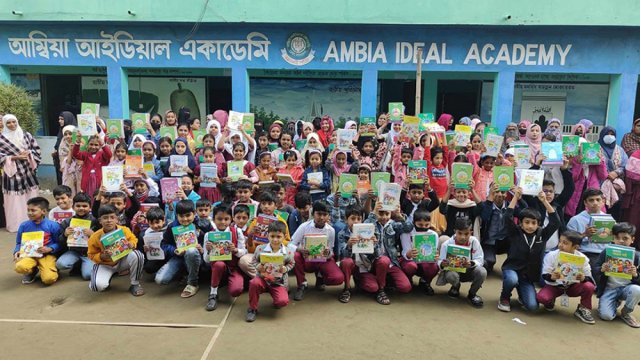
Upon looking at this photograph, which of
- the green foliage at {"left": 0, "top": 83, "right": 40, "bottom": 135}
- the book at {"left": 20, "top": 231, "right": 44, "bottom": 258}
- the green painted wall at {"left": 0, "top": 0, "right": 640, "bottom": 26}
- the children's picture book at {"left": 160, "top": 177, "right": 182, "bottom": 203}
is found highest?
the green painted wall at {"left": 0, "top": 0, "right": 640, "bottom": 26}

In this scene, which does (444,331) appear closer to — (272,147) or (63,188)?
(272,147)

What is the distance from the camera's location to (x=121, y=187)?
16.6 ft

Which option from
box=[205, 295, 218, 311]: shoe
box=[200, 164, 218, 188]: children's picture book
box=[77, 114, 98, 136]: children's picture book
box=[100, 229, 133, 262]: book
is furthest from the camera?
box=[77, 114, 98, 136]: children's picture book

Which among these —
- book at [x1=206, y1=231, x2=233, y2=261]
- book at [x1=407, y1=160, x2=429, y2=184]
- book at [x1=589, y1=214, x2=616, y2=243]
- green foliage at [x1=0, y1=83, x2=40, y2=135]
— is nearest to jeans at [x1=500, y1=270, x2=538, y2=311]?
book at [x1=589, y1=214, x2=616, y2=243]

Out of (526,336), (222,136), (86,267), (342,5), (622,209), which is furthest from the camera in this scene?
(342,5)

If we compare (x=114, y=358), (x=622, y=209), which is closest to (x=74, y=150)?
(x=114, y=358)

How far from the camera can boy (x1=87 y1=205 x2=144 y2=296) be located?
434 centimetres

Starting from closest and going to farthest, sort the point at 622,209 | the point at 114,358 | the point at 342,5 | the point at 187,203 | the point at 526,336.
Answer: the point at 114,358, the point at 526,336, the point at 187,203, the point at 622,209, the point at 342,5

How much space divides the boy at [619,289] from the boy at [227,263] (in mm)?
3168

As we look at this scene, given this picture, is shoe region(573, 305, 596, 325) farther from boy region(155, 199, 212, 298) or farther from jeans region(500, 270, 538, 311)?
boy region(155, 199, 212, 298)

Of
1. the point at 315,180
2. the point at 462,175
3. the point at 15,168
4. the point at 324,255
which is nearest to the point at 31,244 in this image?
the point at 15,168

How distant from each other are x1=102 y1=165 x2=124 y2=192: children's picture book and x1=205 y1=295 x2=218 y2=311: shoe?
1.83 m

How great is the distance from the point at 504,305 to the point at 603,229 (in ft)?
4.02

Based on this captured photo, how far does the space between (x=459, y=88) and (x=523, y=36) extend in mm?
2183
